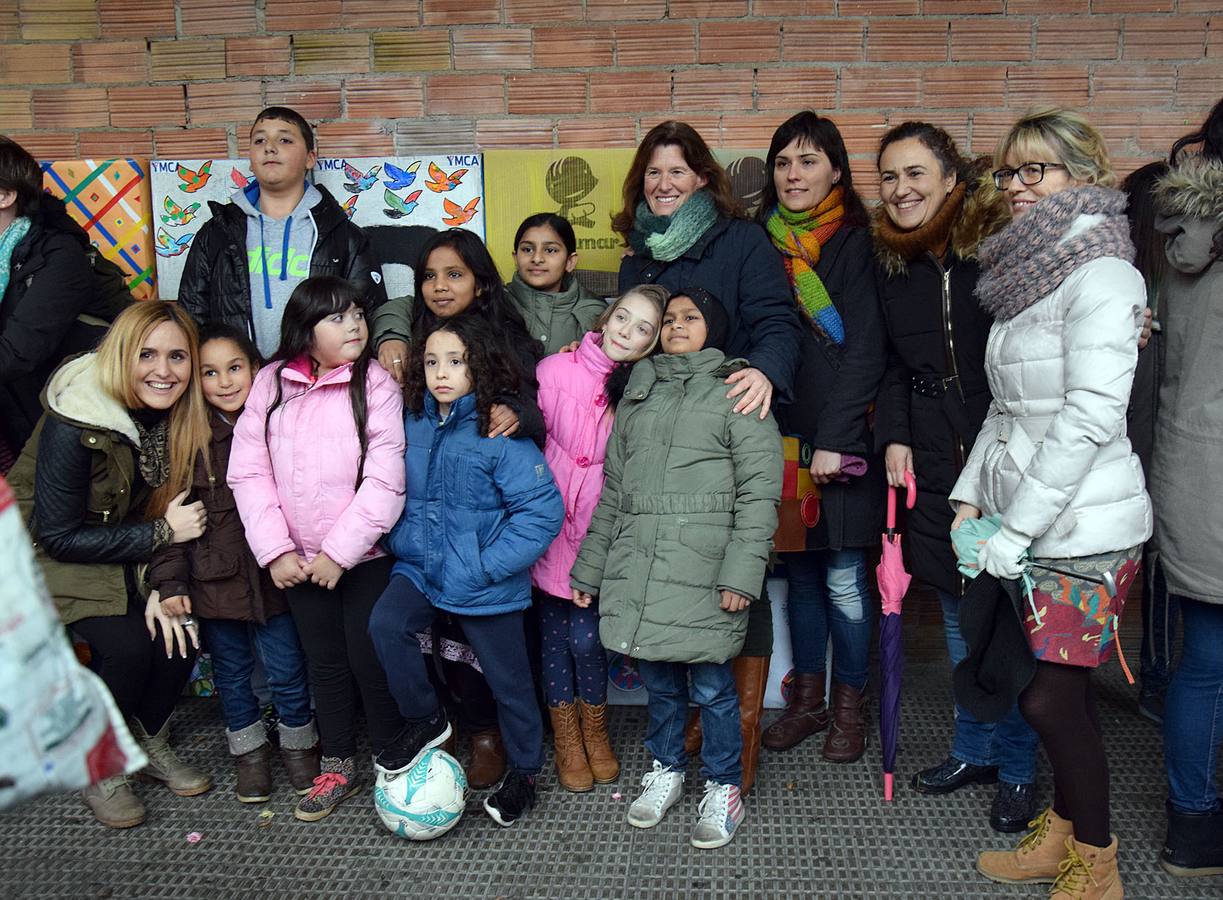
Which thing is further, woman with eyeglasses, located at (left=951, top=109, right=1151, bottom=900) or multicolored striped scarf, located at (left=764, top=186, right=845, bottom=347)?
multicolored striped scarf, located at (left=764, top=186, right=845, bottom=347)

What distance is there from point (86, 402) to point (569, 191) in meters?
1.91

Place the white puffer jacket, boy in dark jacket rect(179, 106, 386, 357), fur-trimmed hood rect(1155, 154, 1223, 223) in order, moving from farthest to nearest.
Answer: boy in dark jacket rect(179, 106, 386, 357), fur-trimmed hood rect(1155, 154, 1223, 223), the white puffer jacket

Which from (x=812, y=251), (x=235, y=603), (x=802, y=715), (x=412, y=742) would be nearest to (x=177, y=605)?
(x=235, y=603)

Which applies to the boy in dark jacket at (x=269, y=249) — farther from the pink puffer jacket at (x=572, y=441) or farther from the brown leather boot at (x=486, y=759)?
the brown leather boot at (x=486, y=759)

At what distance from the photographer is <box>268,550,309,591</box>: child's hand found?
286 centimetres

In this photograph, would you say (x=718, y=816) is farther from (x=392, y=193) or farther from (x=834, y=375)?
(x=392, y=193)

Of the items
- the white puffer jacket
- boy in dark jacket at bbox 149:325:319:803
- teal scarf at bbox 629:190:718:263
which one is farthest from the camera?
teal scarf at bbox 629:190:718:263

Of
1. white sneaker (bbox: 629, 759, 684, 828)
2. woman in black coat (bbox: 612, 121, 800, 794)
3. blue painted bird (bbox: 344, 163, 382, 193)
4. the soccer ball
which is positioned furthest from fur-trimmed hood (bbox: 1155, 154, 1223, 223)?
blue painted bird (bbox: 344, 163, 382, 193)

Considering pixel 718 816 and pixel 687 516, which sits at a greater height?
pixel 687 516

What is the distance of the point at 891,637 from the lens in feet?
9.45

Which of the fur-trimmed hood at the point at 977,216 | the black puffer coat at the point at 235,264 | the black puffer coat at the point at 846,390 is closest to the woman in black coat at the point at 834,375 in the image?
the black puffer coat at the point at 846,390

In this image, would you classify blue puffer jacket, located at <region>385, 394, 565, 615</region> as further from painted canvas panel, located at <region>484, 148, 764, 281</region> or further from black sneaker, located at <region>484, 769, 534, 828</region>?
painted canvas panel, located at <region>484, 148, 764, 281</region>

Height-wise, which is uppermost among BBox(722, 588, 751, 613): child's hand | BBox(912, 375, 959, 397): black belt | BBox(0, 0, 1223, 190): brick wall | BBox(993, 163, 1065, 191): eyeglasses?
BBox(0, 0, 1223, 190): brick wall

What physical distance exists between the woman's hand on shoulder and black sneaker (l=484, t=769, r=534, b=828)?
1316 millimetres
